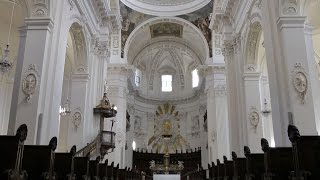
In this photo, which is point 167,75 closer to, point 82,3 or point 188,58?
point 188,58

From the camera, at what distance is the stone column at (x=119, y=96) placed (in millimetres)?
20328

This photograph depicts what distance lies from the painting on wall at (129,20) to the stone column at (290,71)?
13.5m

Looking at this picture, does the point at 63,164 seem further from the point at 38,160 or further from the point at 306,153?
the point at 306,153

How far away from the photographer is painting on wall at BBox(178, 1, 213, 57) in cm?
2139

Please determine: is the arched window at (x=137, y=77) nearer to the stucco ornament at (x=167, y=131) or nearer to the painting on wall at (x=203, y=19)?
the stucco ornament at (x=167, y=131)

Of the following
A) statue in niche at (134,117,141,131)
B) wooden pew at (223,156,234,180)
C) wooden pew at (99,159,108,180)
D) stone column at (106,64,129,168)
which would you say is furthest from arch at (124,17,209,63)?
wooden pew at (223,156,234,180)

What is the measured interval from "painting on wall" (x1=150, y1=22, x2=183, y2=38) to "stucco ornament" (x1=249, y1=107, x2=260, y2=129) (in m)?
12.5

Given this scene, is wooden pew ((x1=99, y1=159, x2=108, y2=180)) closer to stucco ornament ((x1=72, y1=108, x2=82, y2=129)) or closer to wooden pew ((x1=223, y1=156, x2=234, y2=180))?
wooden pew ((x1=223, y1=156, x2=234, y2=180))

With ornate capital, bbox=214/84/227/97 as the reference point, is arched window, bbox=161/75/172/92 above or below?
above

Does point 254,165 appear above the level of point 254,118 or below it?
below

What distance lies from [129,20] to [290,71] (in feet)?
49.0

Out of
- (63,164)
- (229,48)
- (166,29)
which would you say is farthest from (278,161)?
(166,29)

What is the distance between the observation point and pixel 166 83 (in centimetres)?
2917

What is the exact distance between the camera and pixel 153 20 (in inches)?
881
